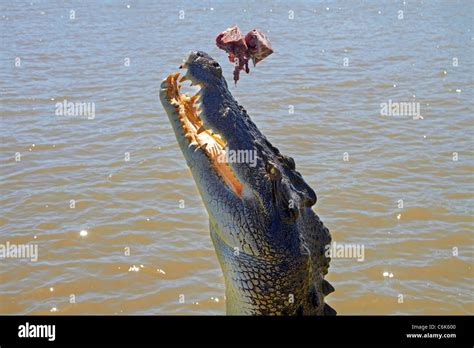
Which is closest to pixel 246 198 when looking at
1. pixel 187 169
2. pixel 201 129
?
pixel 201 129

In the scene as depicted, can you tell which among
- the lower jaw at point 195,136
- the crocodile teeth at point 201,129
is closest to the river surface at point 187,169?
the lower jaw at point 195,136

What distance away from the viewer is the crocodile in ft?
13.0

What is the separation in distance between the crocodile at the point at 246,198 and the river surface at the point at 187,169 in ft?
6.71

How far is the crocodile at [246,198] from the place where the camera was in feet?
13.0

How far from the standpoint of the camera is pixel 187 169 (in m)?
8.53

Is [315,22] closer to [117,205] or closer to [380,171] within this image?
[380,171]

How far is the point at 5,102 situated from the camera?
36.1 feet

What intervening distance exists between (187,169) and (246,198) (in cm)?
460

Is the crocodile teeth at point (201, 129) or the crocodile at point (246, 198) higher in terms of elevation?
the crocodile teeth at point (201, 129)

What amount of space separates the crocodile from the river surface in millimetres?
2044

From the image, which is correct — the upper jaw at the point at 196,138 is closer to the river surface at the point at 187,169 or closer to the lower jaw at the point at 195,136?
the lower jaw at the point at 195,136
